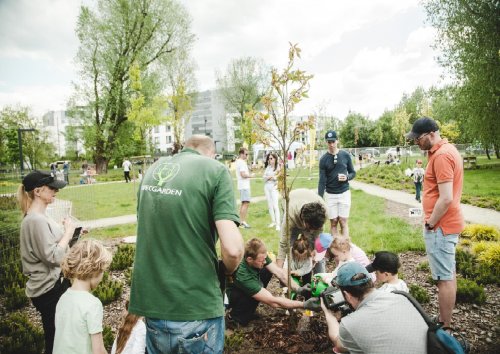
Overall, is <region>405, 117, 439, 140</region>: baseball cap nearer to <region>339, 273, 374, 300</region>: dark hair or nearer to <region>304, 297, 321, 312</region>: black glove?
<region>339, 273, 374, 300</region>: dark hair

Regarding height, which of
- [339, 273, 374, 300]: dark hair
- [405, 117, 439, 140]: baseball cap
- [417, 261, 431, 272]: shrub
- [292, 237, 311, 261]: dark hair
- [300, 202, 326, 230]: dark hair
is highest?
[405, 117, 439, 140]: baseball cap

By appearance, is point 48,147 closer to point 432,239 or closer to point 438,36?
point 438,36

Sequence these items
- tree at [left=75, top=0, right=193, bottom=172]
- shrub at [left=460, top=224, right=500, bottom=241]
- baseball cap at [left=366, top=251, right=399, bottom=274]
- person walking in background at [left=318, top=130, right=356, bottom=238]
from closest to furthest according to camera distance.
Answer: baseball cap at [left=366, top=251, right=399, bottom=274] → person walking in background at [left=318, top=130, right=356, bottom=238] → shrub at [left=460, top=224, right=500, bottom=241] → tree at [left=75, top=0, right=193, bottom=172]

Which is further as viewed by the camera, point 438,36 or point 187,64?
point 187,64

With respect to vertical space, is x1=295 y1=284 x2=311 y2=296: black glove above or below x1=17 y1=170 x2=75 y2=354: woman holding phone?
below

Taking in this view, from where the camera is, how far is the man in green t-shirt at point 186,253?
178 cm

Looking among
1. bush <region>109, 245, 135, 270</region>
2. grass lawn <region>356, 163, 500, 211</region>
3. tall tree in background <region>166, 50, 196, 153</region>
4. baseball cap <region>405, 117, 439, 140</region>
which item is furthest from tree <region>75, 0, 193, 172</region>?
baseball cap <region>405, 117, 439, 140</region>

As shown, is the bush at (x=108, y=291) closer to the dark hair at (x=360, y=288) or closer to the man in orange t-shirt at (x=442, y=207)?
the dark hair at (x=360, y=288)

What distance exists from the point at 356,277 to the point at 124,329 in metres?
1.71

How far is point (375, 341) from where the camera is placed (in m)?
2.00

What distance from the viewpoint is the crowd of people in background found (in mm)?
1792

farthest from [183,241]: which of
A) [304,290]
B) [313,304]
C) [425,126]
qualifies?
[425,126]

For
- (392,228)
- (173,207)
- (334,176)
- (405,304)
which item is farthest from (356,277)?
(392,228)

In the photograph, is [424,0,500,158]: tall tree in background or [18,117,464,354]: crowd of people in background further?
[424,0,500,158]: tall tree in background
